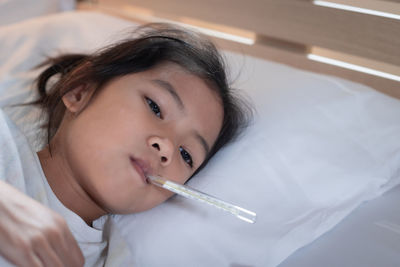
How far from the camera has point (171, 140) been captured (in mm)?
879

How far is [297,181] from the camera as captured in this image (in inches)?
36.5

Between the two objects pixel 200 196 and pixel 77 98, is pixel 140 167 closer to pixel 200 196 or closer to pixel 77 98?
pixel 200 196

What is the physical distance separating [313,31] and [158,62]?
21.6 inches

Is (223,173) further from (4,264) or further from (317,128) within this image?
(4,264)

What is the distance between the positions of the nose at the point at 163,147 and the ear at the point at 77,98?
201mm

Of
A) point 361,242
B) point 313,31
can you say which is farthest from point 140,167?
point 313,31

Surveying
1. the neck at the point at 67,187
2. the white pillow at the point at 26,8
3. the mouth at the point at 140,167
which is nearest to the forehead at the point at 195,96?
the mouth at the point at 140,167

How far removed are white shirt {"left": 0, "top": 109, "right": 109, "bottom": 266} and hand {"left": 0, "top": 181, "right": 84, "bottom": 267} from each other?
235 millimetres

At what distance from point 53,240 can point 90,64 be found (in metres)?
0.56

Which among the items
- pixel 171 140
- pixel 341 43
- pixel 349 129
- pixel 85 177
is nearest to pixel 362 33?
pixel 341 43

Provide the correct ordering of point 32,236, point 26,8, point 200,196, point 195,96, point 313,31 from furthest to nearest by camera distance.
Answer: point 26,8 → point 313,31 → point 195,96 → point 200,196 → point 32,236

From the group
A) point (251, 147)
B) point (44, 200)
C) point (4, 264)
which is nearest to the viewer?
point (4, 264)

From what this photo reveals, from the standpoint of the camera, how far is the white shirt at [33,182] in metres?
0.85

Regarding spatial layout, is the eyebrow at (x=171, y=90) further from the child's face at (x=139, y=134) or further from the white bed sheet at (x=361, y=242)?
the white bed sheet at (x=361, y=242)
